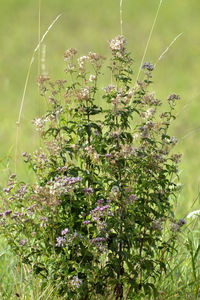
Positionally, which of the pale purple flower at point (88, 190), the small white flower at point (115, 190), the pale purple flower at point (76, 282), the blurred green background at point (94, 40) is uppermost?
the blurred green background at point (94, 40)

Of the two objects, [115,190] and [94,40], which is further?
[94,40]

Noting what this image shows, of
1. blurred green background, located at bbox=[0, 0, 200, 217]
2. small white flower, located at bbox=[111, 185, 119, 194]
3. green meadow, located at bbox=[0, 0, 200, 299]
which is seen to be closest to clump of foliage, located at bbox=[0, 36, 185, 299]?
small white flower, located at bbox=[111, 185, 119, 194]

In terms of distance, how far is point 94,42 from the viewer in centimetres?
1265

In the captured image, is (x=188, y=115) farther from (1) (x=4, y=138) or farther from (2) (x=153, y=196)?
(2) (x=153, y=196)

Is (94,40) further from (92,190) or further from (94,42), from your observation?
(92,190)

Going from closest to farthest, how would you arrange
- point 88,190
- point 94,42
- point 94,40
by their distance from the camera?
point 88,190, point 94,42, point 94,40

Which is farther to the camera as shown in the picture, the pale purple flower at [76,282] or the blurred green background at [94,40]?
the blurred green background at [94,40]

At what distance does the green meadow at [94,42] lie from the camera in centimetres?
916

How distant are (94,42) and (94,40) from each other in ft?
0.62

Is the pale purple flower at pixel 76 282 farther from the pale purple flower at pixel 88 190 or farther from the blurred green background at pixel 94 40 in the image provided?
the blurred green background at pixel 94 40

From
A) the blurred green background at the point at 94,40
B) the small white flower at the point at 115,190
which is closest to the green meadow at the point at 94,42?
the blurred green background at the point at 94,40

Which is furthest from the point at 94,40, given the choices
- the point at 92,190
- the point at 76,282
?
the point at 76,282

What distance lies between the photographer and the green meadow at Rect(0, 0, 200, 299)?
9156 millimetres

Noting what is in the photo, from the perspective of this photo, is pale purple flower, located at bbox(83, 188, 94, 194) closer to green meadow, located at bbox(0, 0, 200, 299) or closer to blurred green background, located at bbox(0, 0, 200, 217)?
green meadow, located at bbox(0, 0, 200, 299)
